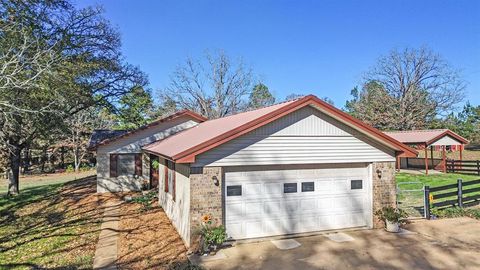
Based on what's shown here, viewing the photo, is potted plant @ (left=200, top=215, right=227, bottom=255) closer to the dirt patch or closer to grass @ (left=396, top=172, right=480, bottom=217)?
the dirt patch

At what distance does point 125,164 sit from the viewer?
19.9m

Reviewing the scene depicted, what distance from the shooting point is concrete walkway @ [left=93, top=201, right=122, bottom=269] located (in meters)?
8.56

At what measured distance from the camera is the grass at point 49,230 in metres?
9.09

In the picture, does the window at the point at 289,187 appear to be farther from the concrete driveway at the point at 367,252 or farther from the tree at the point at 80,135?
the tree at the point at 80,135

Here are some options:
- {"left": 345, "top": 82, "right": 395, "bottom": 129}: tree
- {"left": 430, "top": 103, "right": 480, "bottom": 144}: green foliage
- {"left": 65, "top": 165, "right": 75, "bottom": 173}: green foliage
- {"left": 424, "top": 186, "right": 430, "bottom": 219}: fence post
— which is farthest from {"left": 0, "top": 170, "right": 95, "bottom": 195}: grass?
{"left": 430, "top": 103, "right": 480, "bottom": 144}: green foliage

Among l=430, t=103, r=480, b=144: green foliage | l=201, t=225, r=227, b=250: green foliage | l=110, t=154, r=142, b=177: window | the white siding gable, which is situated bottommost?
l=201, t=225, r=227, b=250: green foliage

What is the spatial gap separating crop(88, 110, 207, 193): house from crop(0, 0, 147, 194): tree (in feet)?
8.19

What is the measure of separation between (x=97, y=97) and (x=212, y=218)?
46.2 feet

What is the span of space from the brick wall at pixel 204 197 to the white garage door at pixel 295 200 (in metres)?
0.42

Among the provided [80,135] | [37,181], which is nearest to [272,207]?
[37,181]

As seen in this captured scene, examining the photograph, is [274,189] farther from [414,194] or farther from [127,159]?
[127,159]

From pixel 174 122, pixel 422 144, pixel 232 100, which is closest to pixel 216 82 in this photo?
pixel 232 100

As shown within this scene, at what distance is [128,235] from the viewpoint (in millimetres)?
10984

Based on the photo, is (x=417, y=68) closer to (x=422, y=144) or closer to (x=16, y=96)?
(x=422, y=144)
